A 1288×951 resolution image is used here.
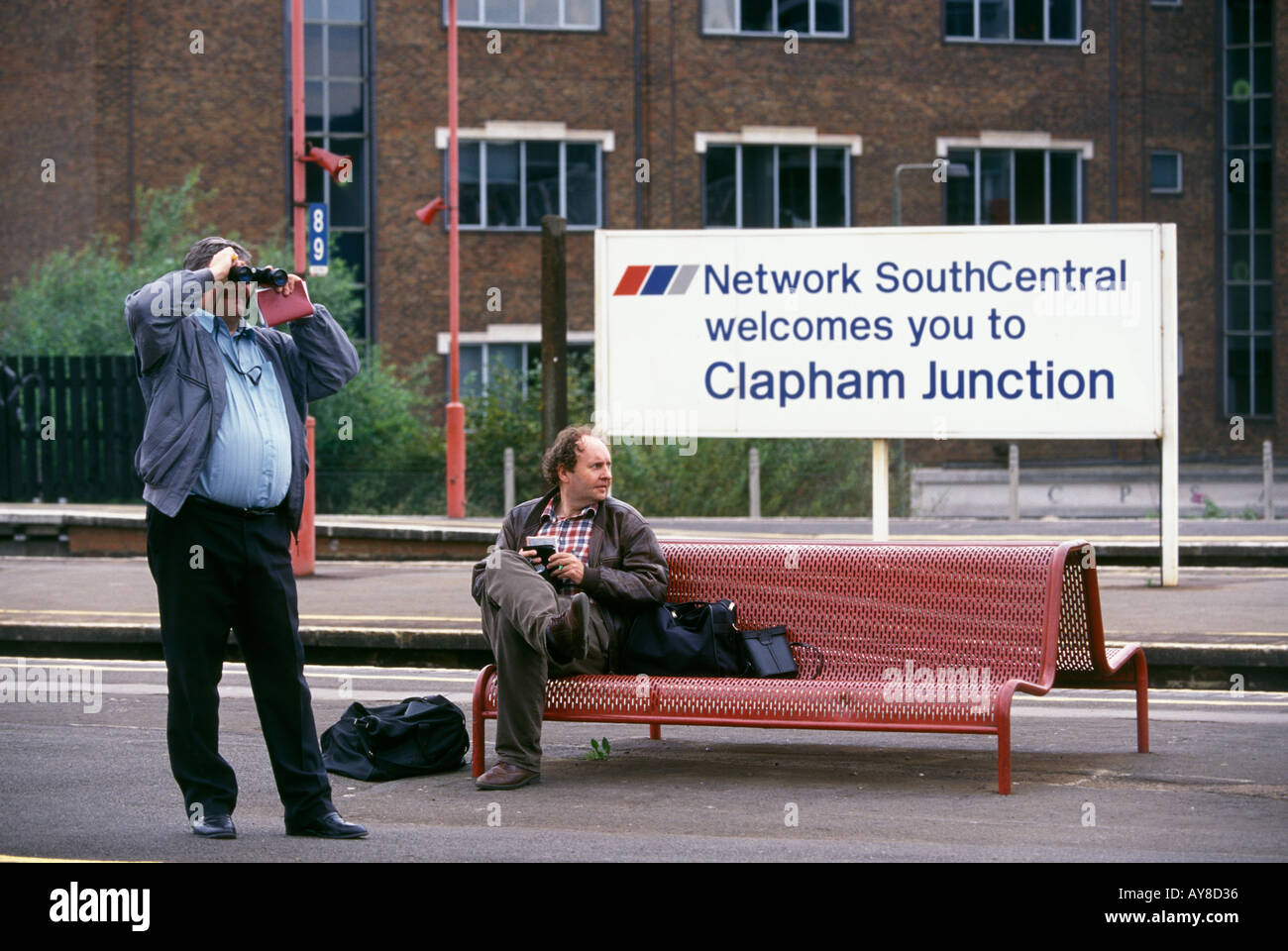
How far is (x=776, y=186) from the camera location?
1380 inches

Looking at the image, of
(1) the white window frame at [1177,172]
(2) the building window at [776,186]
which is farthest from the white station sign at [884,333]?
(1) the white window frame at [1177,172]

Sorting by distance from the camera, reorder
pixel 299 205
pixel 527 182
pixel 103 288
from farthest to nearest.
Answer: pixel 527 182, pixel 103 288, pixel 299 205

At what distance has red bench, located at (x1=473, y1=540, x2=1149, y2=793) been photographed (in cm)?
666

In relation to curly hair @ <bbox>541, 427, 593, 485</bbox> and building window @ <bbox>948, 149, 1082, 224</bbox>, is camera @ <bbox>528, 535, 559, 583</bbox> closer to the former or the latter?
curly hair @ <bbox>541, 427, 593, 485</bbox>

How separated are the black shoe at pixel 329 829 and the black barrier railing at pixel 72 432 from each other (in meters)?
18.2

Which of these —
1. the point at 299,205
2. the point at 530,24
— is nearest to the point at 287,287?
the point at 299,205

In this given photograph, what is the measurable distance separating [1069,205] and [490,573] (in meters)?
31.7

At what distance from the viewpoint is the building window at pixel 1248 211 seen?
38188 mm

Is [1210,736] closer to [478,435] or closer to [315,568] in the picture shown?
[315,568]

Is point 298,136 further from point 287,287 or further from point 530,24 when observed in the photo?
point 530,24

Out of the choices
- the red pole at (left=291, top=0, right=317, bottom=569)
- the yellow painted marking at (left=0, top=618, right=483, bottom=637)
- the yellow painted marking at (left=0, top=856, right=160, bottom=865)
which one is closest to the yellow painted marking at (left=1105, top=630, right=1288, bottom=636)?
the yellow painted marking at (left=0, top=618, right=483, bottom=637)

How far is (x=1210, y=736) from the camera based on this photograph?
7.91 metres

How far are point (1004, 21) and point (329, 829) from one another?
32901 millimetres
